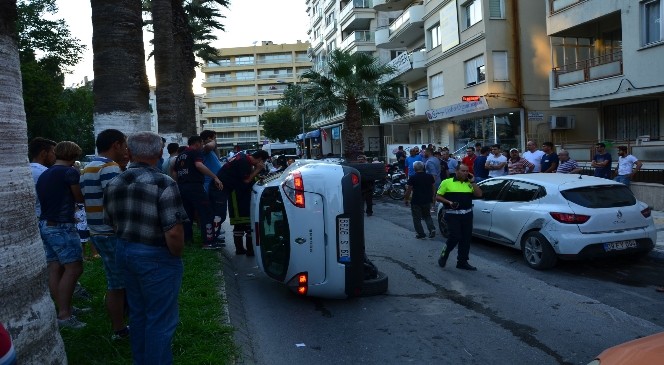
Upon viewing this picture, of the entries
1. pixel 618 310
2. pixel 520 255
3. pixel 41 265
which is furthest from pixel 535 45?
pixel 41 265

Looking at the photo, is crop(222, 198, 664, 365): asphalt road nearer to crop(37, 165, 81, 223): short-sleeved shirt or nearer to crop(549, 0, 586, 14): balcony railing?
crop(37, 165, 81, 223): short-sleeved shirt

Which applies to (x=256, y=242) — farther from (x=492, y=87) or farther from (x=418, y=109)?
(x=418, y=109)

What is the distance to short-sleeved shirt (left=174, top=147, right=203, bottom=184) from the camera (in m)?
9.06

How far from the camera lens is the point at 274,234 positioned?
21.9 feet

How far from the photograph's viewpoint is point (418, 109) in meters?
32.2

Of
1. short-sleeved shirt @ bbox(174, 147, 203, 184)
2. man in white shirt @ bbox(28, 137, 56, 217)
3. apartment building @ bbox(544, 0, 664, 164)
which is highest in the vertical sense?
apartment building @ bbox(544, 0, 664, 164)

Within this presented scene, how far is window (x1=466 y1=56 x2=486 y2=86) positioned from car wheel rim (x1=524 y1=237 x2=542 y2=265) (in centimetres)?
1739

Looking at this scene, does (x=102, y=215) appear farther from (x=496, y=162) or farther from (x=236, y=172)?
(x=496, y=162)

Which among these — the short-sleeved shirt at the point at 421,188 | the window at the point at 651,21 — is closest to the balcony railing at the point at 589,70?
the window at the point at 651,21

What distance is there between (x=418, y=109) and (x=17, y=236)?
30347mm

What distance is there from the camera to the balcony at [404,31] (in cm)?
3156

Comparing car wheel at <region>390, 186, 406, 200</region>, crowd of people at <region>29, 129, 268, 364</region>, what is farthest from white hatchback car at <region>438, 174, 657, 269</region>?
car wheel at <region>390, 186, 406, 200</region>

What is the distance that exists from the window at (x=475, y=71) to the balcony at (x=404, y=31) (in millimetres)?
6488

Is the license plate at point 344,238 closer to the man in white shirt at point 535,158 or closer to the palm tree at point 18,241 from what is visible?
the palm tree at point 18,241
